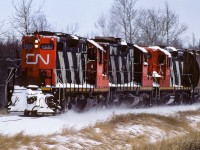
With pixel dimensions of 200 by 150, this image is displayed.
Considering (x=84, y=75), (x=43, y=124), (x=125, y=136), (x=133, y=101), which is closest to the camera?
(x=43, y=124)

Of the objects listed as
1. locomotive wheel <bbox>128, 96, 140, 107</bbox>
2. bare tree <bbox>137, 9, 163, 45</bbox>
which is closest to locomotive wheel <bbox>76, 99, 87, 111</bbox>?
locomotive wheel <bbox>128, 96, 140, 107</bbox>

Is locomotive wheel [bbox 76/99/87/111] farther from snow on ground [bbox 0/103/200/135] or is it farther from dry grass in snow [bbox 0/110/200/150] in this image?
dry grass in snow [bbox 0/110/200/150]

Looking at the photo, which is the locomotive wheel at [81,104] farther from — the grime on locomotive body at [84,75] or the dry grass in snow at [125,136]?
the dry grass in snow at [125,136]

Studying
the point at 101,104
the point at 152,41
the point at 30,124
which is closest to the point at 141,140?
the point at 30,124

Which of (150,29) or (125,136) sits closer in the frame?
(125,136)

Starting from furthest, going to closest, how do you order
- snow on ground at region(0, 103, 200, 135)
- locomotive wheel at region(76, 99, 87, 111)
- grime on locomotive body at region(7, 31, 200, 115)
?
locomotive wheel at region(76, 99, 87, 111) → grime on locomotive body at region(7, 31, 200, 115) → snow on ground at region(0, 103, 200, 135)

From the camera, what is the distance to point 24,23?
29953mm

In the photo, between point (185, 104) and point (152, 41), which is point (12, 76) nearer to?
point (185, 104)

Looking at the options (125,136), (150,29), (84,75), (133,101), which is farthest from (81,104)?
(150,29)

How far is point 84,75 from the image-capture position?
19.0 m

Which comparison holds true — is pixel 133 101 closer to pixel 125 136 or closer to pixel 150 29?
pixel 125 136

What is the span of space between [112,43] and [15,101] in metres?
7.65

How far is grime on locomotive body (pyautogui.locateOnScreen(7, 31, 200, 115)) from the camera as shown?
53.4ft

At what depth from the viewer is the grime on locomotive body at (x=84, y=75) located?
1629 cm
